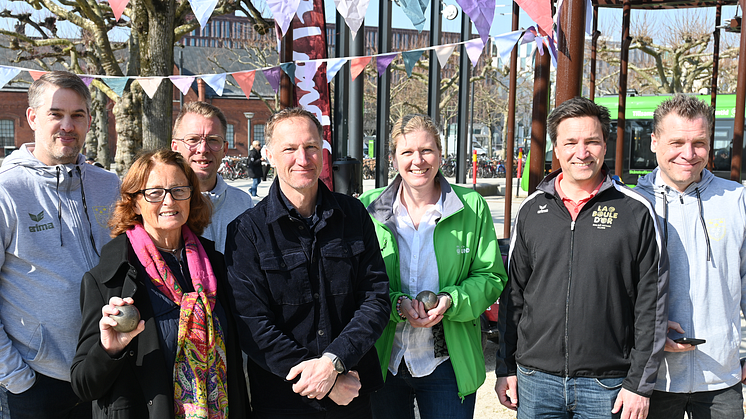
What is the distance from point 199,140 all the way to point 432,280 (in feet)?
4.78

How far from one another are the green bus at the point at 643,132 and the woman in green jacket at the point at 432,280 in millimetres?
19419

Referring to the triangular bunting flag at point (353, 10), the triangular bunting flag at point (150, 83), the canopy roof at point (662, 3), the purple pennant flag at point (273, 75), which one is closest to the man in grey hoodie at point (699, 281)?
the triangular bunting flag at point (353, 10)

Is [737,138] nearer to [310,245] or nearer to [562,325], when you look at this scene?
[562,325]

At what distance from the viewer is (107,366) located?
2.04 m

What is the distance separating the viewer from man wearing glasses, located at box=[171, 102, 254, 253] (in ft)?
10.2

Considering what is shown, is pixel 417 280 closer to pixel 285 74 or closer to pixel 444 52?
pixel 285 74

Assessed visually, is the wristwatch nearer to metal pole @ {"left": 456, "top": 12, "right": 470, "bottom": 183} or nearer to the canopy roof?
the canopy roof

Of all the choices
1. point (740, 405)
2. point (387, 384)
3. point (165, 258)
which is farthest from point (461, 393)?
point (165, 258)

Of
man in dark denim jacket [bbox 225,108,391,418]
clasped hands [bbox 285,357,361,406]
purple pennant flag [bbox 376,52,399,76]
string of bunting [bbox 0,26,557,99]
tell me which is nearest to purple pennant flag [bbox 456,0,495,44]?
string of bunting [bbox 0,26,557,99]

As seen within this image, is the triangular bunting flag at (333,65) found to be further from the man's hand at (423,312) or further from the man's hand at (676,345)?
the man's hand at (676,345)

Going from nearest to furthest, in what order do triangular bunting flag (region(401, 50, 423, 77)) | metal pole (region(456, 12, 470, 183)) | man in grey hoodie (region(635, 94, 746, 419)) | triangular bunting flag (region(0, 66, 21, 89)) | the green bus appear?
1. man in grey hoodie (region(635, 94, 746, 419))
2. triangular bunting flag (region(0, 66, 21, 89))
3. triangular bunting flag (region(401, 50, 423, 77))
4. metal pole (region(456, 12, 470, 183))
5. the green bus

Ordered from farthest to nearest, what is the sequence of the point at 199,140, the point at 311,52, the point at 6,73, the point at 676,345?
the point at 6,73 < the point at 311,52 < the point at 199,140 < the point at 676,345

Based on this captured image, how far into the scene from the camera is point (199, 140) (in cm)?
312

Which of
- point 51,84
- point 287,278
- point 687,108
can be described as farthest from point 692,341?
point 51,84
